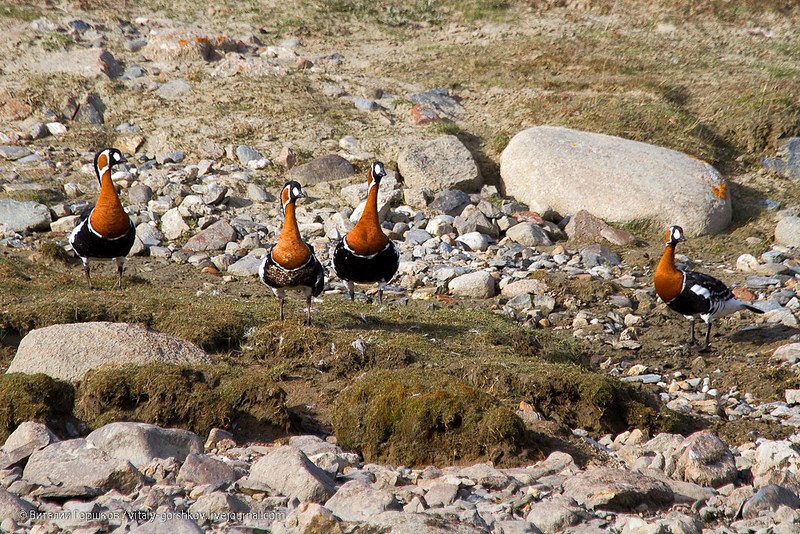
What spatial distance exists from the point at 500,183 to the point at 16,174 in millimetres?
10646

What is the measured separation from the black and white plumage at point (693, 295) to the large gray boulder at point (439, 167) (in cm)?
649

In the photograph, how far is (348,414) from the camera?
782cm

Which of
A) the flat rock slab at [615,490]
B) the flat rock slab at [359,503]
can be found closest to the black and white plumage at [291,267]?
the flat rock slab at [359,503]

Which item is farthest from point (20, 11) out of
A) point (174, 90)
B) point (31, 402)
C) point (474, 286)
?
point (31, 402)

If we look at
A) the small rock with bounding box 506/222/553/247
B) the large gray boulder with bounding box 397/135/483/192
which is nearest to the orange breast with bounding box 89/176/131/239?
the large gray boulder with bounding box 397/135/483/192

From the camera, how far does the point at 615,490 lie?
625 cm

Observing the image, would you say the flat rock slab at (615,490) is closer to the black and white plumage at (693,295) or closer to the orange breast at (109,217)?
the black and white plumage at (693,295)

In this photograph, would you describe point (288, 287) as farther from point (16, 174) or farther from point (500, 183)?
point (16, 174)

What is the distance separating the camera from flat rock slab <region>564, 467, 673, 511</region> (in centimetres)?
621

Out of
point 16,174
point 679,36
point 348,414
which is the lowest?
point 348,414

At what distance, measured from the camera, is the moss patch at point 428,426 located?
24.1 ft

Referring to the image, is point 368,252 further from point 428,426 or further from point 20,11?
point 20,11

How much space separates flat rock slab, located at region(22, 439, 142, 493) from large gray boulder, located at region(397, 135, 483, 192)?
12214mm

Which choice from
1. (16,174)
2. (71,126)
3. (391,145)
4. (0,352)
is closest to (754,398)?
(0,352)
